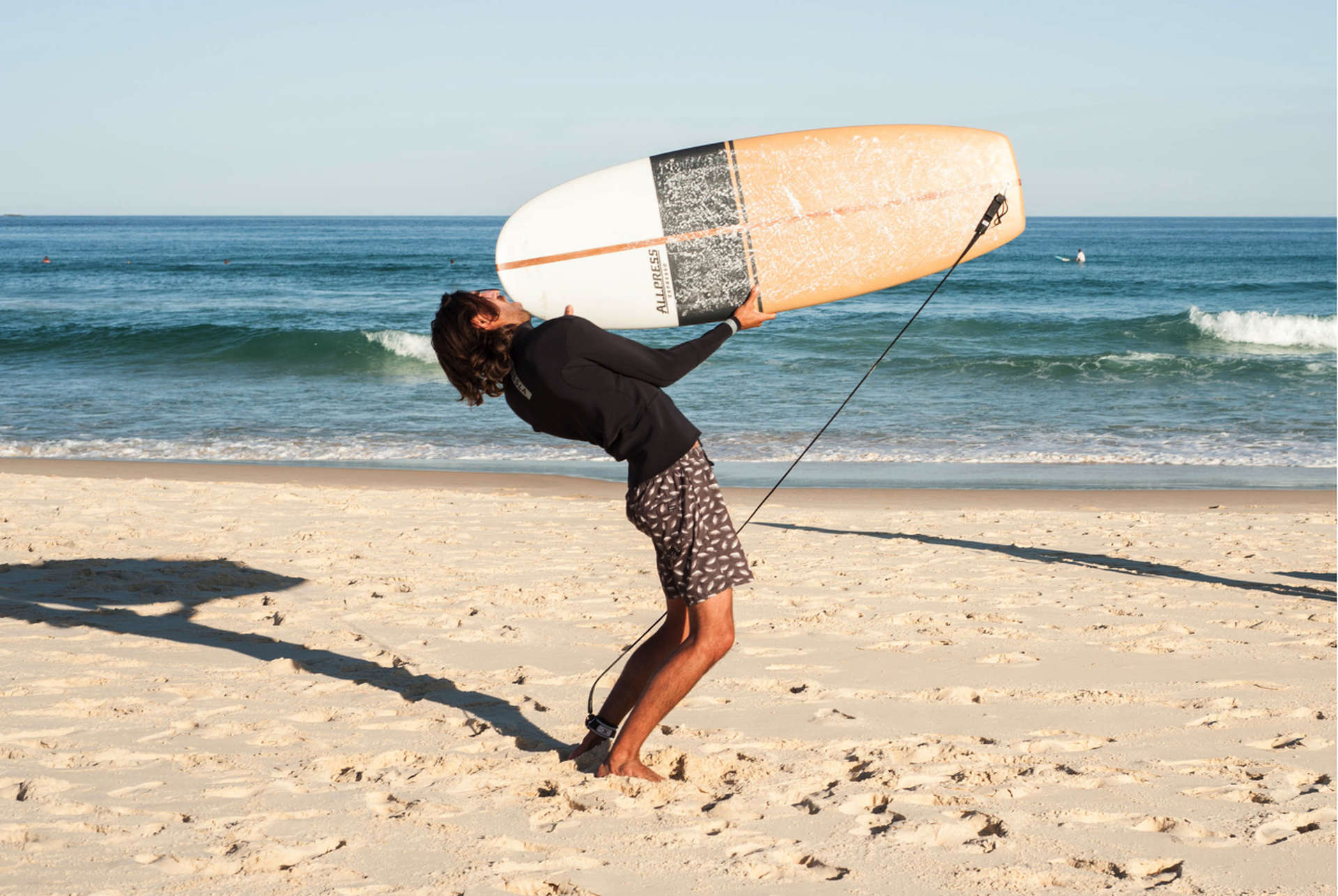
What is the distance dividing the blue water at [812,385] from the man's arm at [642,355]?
20.2 feet

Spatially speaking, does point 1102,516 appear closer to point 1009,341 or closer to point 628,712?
point 628,712

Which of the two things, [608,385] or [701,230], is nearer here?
[608,385]

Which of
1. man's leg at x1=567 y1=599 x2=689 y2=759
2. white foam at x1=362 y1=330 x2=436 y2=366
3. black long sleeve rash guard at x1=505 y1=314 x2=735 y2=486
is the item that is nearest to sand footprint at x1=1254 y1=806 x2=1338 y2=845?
man's leg at x1=567 y1=599 x2=689 y2=759

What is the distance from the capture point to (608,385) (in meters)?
2.48

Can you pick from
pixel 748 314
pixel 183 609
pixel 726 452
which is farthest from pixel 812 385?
pixel 748 314

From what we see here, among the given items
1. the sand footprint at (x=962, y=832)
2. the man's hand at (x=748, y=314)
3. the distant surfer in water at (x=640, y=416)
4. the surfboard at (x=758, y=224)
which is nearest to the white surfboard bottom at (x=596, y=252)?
the surfboard at (x=758, y=224)

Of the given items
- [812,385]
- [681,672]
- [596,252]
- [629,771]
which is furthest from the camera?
[812,385]

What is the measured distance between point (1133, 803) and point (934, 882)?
70 cm

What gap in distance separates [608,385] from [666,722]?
1.23 meters

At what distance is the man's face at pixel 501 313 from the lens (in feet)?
8.22

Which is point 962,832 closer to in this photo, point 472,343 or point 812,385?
point 472,343

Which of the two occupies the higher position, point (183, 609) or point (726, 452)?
point (183, 609)

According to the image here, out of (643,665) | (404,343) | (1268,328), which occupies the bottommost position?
(1268,328)

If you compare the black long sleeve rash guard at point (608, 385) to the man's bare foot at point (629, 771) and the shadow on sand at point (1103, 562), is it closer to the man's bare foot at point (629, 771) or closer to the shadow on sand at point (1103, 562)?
the man's bare foot at point (629, 771)
